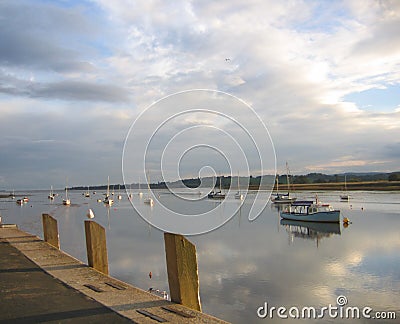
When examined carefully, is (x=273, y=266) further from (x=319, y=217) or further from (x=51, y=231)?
(x=319, y=217)

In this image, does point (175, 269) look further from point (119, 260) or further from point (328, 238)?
point (328, 238)

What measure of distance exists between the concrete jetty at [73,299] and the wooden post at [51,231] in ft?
8.90

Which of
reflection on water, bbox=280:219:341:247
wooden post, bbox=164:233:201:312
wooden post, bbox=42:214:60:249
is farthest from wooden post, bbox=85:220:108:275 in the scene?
reflection on water, bbox=280:219:341:247

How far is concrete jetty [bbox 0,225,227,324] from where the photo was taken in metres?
5.88

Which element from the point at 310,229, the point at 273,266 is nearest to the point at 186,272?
the point at 273,266

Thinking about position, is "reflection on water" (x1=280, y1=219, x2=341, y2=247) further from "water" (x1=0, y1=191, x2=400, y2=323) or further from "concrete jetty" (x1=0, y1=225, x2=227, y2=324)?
"concrete jetty" (x1=0, y1=225, x2=227, y2=324)

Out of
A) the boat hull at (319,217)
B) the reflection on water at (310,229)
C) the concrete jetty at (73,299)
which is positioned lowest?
the reflection on water at (310,229)

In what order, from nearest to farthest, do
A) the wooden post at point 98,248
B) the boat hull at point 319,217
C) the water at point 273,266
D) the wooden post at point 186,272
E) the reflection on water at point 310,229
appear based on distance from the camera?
the wooden post at point 186,272 → the wooden post at point 98,248 → the water at point 273,266 → the reflection on water at point 310,229 → the boat hull at point 319,217

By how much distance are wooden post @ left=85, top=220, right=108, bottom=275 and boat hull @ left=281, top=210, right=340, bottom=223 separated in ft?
147

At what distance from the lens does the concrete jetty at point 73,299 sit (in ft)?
19.3

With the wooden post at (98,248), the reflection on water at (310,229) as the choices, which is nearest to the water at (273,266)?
the reflection on water at (310,229)

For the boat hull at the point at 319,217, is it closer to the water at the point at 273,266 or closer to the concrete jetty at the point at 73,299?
the water at the point at 273,266

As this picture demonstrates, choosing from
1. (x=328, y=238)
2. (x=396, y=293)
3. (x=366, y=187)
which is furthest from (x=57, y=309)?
(x=366, y=187)

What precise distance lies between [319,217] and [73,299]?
159 feet
